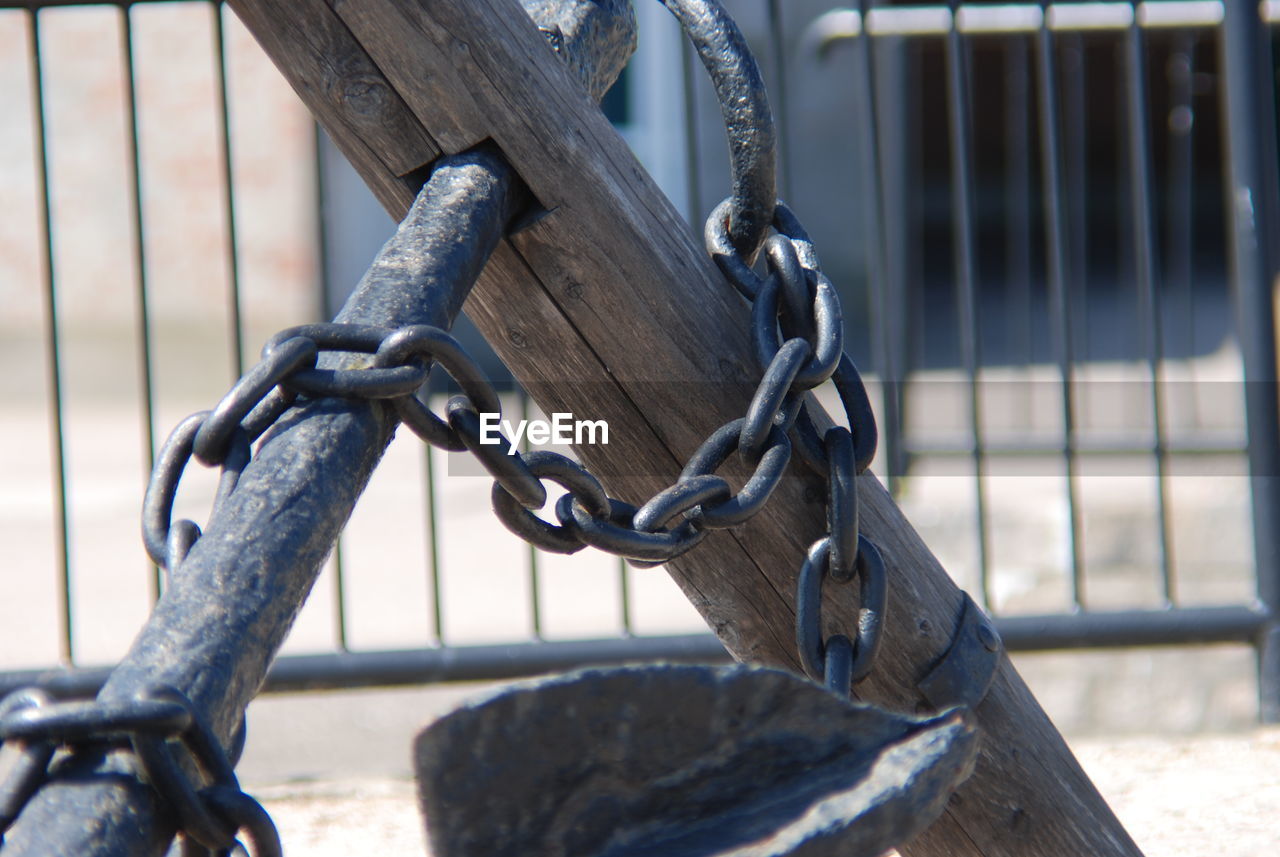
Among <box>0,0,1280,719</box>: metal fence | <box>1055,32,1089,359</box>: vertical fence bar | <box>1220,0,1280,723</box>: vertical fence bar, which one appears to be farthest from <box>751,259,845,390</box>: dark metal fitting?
<box>1055,32,1089,359</box>: vertical fence bar

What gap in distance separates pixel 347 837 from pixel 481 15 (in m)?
1.47

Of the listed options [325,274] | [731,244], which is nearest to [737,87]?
[731,244]

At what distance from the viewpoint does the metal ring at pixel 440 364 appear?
2.76ft

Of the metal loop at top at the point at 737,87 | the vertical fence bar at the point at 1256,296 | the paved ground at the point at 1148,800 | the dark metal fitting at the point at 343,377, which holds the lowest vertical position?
the paved ground at the point at 1148,800

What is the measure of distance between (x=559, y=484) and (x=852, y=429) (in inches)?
11.2

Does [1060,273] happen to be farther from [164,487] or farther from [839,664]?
[164,487]

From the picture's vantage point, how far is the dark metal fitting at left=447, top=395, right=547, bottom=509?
863 mm

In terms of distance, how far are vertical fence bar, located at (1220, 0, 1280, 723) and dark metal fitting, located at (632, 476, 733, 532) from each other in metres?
2.12

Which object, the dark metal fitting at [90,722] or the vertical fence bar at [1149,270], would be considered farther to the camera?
the vertical fence bar at [1149,270]

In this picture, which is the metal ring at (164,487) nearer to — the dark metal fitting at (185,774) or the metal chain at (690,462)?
the metal chain at (690,462)

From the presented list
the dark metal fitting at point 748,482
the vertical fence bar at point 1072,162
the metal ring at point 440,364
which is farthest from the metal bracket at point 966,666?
the vertical fence bar at point 1072,162

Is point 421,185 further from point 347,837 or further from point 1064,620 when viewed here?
point 1064,620

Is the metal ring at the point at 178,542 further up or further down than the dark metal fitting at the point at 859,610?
further up

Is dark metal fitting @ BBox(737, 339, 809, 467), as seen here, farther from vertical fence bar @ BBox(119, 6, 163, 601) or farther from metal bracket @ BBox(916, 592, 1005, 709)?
vertical fence bar @ BBox(119, 6, 163, 601)
